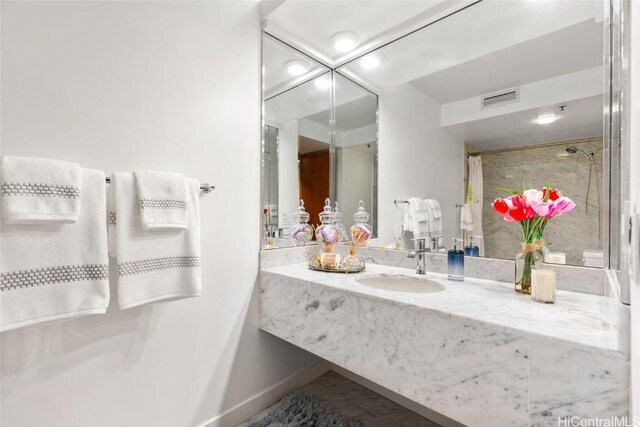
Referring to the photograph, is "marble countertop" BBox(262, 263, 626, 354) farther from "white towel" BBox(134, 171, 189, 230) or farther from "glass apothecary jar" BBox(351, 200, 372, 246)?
"white towel" BBox(134, 171, 189, 230)

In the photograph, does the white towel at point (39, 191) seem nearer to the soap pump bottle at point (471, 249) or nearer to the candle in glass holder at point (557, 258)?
the soap pump bottle at point (471, 249)

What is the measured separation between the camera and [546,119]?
4.17ft

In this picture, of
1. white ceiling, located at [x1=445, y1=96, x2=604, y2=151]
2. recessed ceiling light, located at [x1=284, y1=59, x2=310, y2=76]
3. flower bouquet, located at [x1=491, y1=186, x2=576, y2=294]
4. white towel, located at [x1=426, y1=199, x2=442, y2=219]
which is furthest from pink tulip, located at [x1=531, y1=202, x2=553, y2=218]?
recessed ceiling light, located at [x1=284, y1=59, x2=310, y2=76]

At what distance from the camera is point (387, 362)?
1.08 meters

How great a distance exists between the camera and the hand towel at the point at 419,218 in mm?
1646

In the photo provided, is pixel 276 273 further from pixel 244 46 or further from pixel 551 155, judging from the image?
pixel 551 155

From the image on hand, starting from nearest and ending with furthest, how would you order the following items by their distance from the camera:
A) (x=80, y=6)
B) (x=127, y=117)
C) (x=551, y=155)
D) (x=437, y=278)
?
(x=80, y=6)
(x=127, y=117)
(x=551, y=155)
(x=437, y=278)

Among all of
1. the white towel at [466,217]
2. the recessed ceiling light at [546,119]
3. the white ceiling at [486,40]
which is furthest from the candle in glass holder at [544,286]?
the white ceiling at [486,40]

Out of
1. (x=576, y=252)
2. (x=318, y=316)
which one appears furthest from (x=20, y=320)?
(x=576, y=252)

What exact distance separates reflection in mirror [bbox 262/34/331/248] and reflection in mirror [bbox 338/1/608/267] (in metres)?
0.48

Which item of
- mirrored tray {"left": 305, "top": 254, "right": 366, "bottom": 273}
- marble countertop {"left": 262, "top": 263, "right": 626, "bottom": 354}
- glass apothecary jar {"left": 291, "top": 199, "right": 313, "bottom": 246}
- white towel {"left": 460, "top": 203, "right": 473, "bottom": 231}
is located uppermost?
white towel {"left": 460, "top": 203, "right": 473, "bottom": 231}

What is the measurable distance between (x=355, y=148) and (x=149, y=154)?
1303mm

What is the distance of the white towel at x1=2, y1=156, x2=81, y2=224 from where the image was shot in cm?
83

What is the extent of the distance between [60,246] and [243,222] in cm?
77
